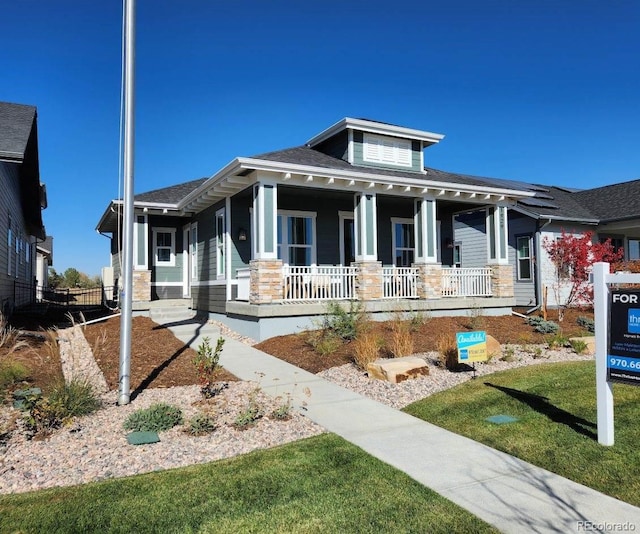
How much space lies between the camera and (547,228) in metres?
18.5

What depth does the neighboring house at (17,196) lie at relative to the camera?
9719 millimetres

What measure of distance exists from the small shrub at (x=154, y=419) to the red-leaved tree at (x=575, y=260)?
15.2 metres

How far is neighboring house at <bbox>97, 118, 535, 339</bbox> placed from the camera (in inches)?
454

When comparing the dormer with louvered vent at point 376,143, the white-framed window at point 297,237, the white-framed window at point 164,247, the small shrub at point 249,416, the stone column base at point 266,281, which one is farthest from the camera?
the white-framed window at point 164,247

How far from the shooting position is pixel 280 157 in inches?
498

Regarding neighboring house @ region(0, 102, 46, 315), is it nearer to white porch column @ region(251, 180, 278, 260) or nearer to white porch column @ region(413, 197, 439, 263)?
white porch column @ region(251, 180, 278, 260)

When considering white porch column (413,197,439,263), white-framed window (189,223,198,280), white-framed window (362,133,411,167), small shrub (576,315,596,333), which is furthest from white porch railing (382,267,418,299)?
white-framed window (189,223,198,280)

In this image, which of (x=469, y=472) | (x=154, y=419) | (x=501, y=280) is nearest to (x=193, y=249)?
(x=501, y=280)

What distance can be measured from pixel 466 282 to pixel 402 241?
288cm

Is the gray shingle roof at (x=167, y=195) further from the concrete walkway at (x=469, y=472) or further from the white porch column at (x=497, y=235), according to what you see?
the concrete walkway at (x=469, y=472)

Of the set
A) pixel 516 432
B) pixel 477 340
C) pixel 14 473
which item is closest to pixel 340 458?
pixel 516 432

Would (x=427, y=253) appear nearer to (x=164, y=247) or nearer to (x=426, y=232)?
(x=426, y=232)

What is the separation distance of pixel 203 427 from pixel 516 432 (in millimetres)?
3410

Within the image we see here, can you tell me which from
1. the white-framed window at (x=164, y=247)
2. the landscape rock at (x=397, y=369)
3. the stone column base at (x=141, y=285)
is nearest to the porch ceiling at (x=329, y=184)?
the white-framed window at (x=164, y=247)
